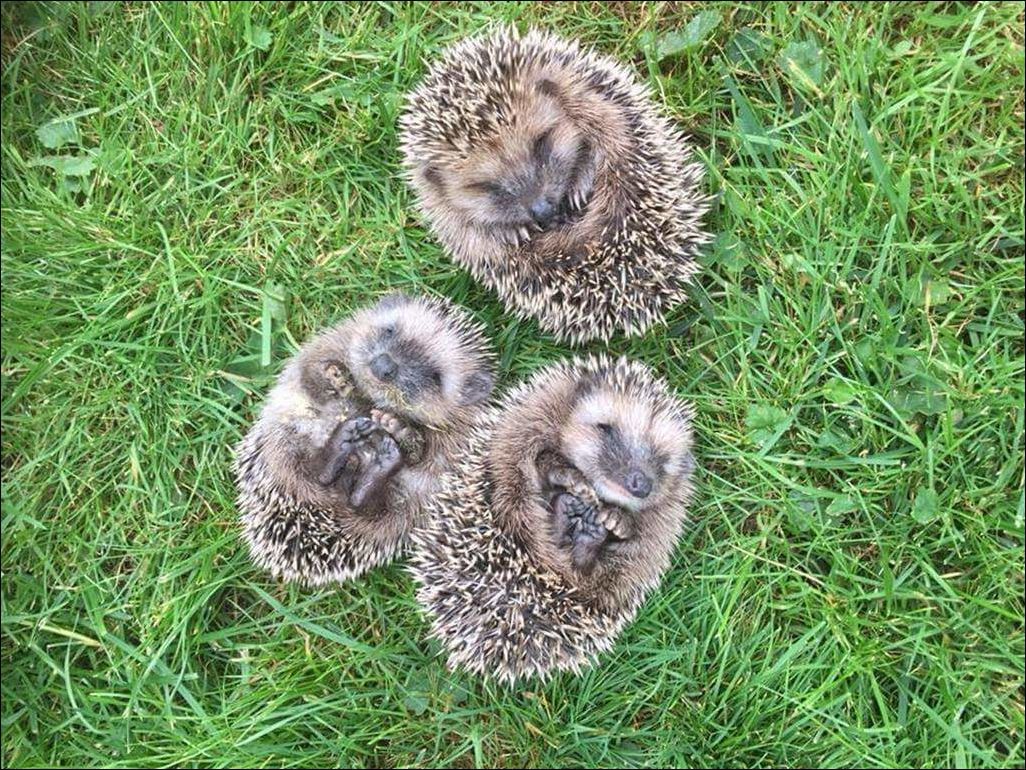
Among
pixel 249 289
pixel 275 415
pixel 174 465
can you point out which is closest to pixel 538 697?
pixel 275 415

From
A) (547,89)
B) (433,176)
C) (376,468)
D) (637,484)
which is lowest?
(376,468)

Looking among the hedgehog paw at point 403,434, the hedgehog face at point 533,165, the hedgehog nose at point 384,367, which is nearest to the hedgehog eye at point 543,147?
the hedgehog face at point 533,165

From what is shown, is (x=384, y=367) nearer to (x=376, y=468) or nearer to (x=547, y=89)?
(x=376, y=468)

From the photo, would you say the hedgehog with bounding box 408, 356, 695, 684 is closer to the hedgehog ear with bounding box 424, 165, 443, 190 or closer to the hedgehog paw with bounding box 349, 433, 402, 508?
the hedgehog paw with bounding box 349, 433, 402, 508

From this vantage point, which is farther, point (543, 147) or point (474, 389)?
point (474, 389)

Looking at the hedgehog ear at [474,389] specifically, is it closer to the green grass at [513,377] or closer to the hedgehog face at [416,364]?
the hedgehog face at [416,364]

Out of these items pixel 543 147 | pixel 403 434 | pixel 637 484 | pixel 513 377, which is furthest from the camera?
pixel 513 377

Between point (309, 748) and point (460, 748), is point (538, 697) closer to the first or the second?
point (460, 748)

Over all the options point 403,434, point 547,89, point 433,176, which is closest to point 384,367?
point 403,434
